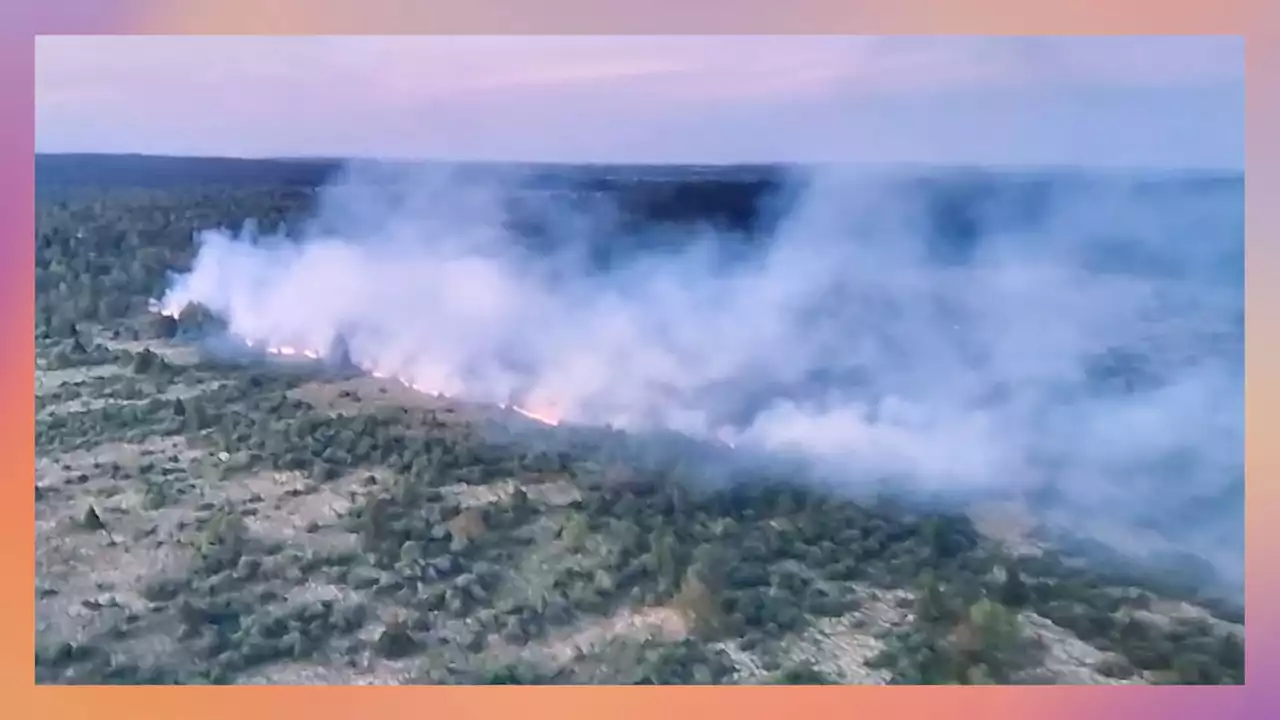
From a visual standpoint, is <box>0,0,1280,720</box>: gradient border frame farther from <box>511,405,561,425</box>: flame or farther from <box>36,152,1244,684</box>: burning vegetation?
<box>511,405,561,425</box>: flame

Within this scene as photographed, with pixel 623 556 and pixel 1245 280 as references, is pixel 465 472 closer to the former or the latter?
pixel 623 556

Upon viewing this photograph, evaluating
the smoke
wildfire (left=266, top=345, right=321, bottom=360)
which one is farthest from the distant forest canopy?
wildfire (left=266, top=345, right=321, bottom=360)

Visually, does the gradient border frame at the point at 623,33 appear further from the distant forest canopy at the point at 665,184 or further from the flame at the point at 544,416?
the flame at the point at 544,416

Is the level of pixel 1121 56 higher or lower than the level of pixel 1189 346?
higher

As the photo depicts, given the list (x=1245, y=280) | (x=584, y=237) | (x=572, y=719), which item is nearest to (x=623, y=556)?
(x=572, y=719)

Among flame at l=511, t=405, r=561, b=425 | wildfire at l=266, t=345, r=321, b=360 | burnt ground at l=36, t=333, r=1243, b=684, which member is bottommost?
burnt ground at l=36, t=333, r=1243, b=684

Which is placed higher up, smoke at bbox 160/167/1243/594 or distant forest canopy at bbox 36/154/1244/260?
distant forest canopy at bbox 36/154/1244/260

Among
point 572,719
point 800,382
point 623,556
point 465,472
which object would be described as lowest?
point 572,719
